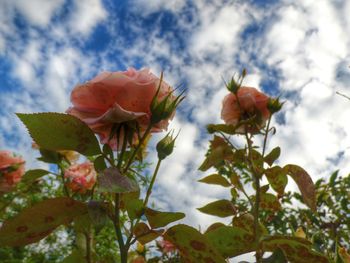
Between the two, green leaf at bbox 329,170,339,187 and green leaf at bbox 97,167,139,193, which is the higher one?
green leaf at bbox 329,170,339,187

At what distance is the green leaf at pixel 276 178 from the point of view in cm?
99

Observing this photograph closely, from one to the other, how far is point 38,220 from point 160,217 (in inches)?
7.0

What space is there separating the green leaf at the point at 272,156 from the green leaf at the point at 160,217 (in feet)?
1.58

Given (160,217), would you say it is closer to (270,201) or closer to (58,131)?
(58,131)

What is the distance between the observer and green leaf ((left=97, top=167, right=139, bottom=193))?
520mm

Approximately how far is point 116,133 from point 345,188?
2270 millimetres

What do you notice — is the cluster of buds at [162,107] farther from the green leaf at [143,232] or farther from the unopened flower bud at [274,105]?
the unopened flower bud at [274,105]

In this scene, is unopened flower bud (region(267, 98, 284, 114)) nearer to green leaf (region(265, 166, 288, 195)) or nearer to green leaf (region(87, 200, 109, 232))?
green leaf (region(265, 166, 288, 195))

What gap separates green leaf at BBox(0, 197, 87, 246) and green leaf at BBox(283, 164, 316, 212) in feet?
1.64

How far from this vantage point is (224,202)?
105 cm

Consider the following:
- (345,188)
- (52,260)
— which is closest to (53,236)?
(52,260)

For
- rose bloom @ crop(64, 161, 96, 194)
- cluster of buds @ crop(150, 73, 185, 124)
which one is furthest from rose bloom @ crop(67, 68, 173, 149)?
rose bloom @ crop(64, 161, 96, 194)

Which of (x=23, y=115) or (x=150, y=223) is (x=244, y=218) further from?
(x=23, y=115)

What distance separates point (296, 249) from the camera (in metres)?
0.67
